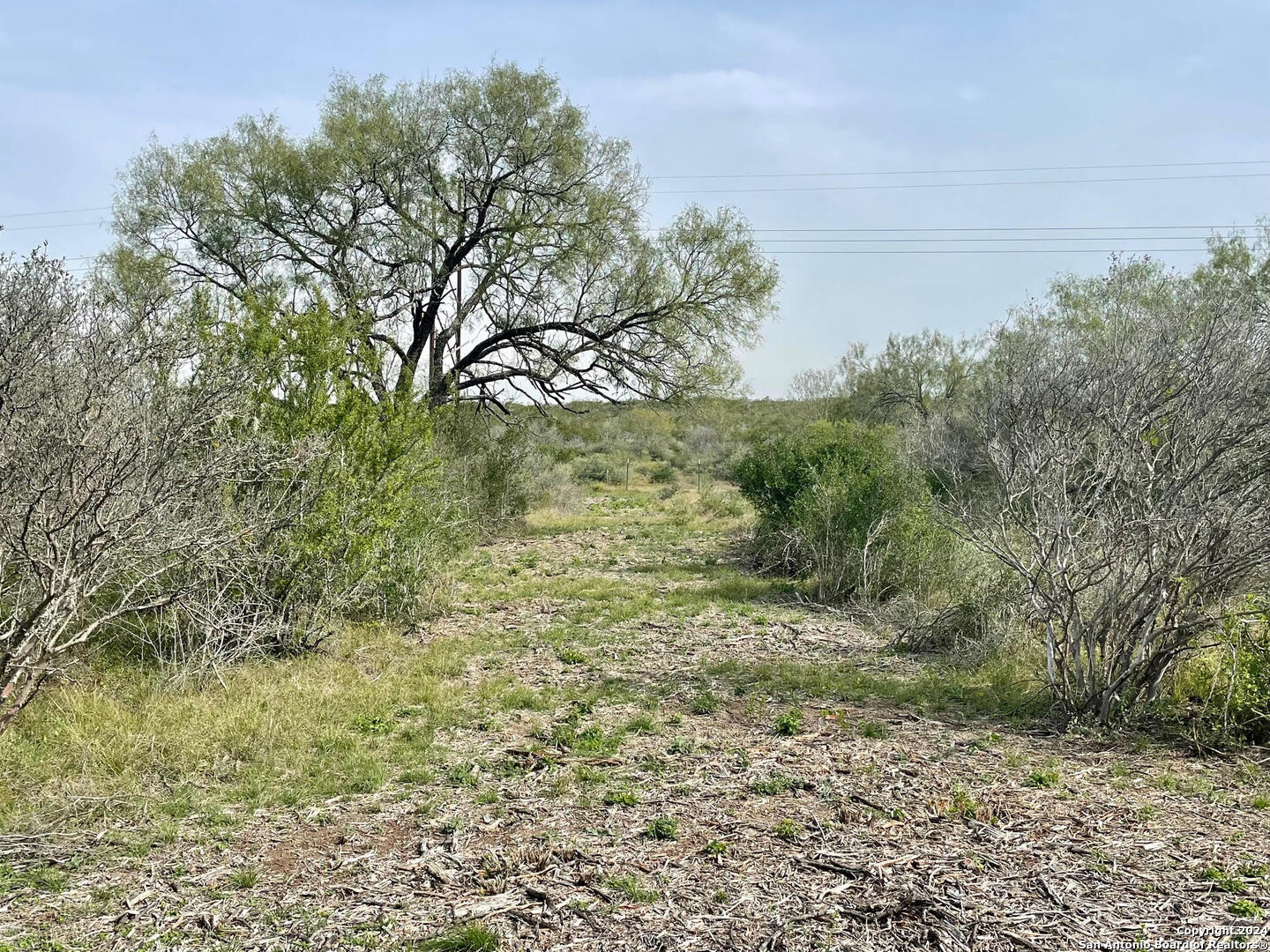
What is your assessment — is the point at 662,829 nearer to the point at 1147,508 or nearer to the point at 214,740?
the point at 214,740

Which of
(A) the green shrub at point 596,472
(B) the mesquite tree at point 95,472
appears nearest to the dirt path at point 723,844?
(B) the mesquite tree at point 95,472

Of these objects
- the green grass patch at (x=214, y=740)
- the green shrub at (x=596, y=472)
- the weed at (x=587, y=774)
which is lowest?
the weed at (x=587, y=774)

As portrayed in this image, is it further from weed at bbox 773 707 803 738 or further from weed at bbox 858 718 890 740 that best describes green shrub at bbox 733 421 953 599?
weed at bbox 773 707 803 738

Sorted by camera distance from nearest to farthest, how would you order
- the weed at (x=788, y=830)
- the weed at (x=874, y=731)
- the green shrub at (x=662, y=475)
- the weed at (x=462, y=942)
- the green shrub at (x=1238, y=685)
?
the weed at (x=462, y=942) < the weed at (x=788, y=830) < the green shrub at (x=1238, y=685) < the weed at (x=874, y=731) < the green shrub at (x=662, y=475)

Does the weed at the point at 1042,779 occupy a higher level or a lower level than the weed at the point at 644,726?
lower

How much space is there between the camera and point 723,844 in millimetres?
4430

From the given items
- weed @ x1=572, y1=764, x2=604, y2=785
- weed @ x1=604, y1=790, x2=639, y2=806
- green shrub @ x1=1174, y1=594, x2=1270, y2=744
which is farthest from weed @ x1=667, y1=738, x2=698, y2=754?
green shrub @ x1=1174, y1=594, x2=1270, y2=744

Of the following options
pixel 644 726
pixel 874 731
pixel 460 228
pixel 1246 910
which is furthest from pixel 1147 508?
pixel 460 228

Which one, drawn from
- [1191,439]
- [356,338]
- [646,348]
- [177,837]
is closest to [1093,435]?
[1191,439]

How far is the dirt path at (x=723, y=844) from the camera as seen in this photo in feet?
12.1

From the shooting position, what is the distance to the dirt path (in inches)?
145

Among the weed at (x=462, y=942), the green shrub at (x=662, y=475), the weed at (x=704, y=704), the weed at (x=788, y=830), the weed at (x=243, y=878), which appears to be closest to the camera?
the weed at (x=462, y=942)

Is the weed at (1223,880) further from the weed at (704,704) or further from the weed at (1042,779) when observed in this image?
the weed at (704,704)

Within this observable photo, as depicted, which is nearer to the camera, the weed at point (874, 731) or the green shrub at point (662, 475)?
the weed at point (874, 731)
